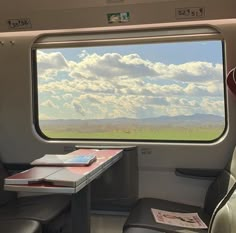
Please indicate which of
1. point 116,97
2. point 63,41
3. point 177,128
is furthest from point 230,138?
point 63,41

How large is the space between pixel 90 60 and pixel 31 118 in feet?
2.57

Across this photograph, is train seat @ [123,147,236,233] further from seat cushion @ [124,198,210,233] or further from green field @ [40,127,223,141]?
green field @ [40,127,223,141]

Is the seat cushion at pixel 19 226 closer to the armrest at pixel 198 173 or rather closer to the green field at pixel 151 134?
the green field at pixel 151 134

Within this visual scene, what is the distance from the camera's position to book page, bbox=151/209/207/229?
2520 mm

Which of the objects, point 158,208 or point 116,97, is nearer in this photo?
point 158,208

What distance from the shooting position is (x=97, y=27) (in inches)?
125

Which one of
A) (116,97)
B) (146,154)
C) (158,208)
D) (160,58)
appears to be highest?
(160,58)

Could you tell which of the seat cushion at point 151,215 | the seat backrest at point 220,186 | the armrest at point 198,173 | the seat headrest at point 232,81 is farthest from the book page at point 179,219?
the seat headrest at point 232,81

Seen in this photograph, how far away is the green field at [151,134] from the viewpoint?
3.24 meters

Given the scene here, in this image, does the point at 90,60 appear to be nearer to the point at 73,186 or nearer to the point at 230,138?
the point at 230,138

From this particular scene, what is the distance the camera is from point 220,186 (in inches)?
114

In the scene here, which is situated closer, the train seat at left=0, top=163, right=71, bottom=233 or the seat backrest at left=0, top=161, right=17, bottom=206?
the train seat at left=0, top=163, right=71, bottom=233

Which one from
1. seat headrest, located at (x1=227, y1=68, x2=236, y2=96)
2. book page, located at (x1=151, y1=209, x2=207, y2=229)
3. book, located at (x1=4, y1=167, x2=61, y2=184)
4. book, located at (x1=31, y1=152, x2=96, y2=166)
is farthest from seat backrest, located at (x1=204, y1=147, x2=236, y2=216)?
book, located at (x1=4, y1=167, x2=61, y2=184)

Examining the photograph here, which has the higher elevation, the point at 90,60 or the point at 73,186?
the point at 90,60
